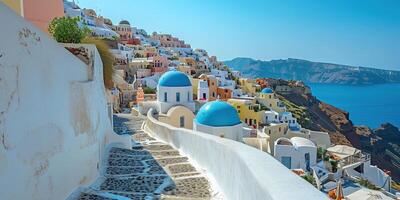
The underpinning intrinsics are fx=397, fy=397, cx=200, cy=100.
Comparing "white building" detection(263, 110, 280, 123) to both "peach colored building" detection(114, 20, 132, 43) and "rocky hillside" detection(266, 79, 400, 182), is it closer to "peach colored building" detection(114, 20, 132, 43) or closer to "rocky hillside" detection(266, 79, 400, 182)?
"rocky hillside" detection(266, 79, 400, 182)

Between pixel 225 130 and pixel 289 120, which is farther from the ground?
pixel 225 130

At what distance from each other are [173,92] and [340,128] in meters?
48.1

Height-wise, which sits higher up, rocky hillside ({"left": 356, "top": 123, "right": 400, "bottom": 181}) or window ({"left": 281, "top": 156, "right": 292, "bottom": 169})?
window ({"left": 281, "top": 156, "right": 292, "bottom": 169})

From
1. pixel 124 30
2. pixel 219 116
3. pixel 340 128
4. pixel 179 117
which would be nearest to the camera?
pixel 219 116

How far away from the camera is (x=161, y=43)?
253 ft

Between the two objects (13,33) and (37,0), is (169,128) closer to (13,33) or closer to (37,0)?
(37,0)

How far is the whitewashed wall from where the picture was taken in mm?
4270

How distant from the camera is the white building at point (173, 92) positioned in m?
22.3

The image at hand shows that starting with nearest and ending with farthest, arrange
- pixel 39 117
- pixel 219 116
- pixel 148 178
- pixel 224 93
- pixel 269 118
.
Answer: pixel 39 117, pixel 148 178, pixel 219 116, pixel 269 118, pixel 224 93

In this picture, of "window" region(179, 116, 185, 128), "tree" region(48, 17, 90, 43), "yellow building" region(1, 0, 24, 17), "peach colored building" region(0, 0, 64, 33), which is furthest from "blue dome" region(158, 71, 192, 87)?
"tree" region(48, 17, 90, 43)

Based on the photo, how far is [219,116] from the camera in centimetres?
1642

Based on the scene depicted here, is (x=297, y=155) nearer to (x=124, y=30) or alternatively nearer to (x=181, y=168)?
Answer: (x=181, y=168)

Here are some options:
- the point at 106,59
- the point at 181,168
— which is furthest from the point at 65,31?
the point at 181,168

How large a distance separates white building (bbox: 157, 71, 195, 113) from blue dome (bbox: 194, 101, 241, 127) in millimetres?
5674
